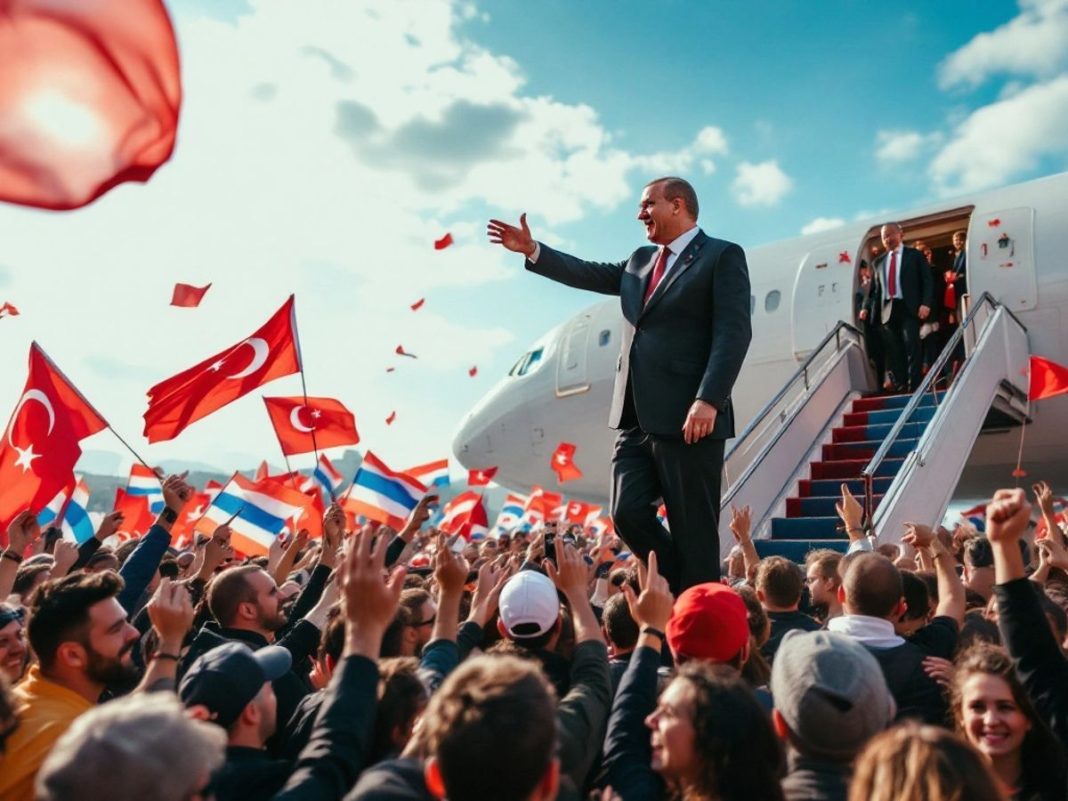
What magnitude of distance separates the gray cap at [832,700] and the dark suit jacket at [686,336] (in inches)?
70.9

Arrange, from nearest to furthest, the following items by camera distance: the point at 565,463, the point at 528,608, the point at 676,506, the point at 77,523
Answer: the point at 528,608, the point at 676,506, the point at 77,523, the point at 565,463

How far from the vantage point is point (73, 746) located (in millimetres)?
1515

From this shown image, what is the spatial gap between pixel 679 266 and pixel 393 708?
2489 millimetres

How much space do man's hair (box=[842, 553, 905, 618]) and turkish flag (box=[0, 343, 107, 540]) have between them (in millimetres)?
4841

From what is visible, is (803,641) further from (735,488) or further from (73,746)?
(735,488)

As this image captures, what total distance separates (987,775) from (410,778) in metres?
1.08

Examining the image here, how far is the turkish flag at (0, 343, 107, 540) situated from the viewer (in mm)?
5918

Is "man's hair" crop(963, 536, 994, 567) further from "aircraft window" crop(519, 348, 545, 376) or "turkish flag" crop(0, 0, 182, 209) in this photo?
"aircraft window" crop(519, 348, 545, 376)

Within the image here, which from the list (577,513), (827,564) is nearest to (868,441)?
(827,564)

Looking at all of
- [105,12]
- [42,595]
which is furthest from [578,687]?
[105,12]

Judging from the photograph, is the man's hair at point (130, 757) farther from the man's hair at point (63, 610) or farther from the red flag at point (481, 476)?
the red flag at point (481, 476)

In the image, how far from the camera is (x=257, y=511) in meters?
8.30

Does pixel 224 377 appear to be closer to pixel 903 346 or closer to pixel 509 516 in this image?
pixel 903 346

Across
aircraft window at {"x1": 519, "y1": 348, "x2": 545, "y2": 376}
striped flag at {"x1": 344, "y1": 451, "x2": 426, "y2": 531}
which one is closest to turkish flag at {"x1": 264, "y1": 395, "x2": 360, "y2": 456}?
striped flag at {"x1": 344, "y1": 451, "x2": 426, "y2": 531}
